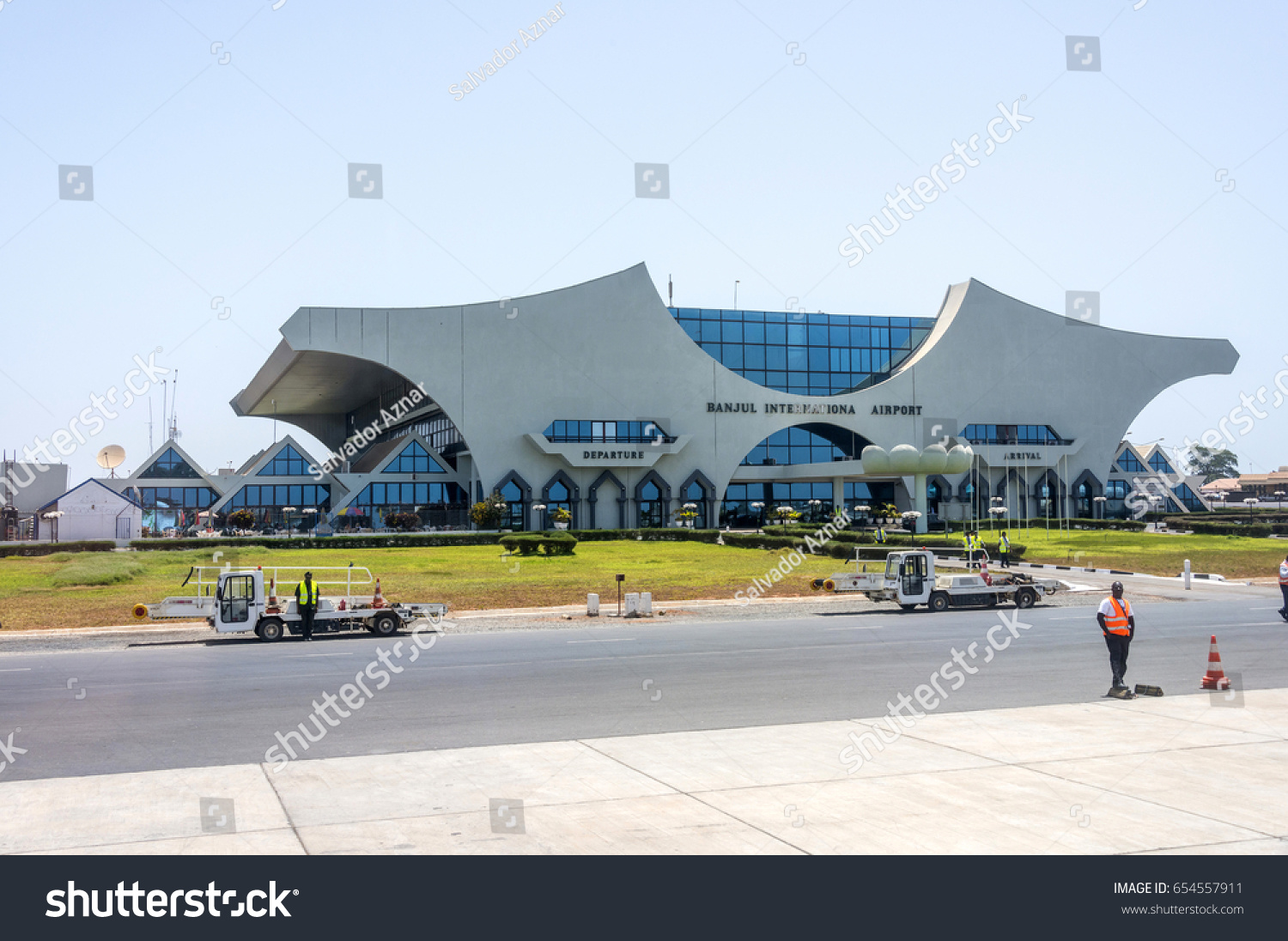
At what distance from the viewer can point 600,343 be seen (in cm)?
7900

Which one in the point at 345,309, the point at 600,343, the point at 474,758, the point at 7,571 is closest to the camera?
the point at 474,758

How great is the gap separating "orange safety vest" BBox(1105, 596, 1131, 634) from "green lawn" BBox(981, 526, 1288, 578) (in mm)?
30536

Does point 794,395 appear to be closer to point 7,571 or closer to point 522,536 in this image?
A: point 522,536

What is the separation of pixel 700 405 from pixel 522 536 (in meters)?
28.6

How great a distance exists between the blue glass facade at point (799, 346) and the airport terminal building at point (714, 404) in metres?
0.15

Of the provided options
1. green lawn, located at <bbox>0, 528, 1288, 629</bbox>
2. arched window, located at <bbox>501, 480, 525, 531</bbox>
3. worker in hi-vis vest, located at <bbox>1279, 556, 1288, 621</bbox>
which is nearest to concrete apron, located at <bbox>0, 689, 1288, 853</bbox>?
worker in hi-vis vest, located at <bbox>1279, 556, 1288, 621</bbox>

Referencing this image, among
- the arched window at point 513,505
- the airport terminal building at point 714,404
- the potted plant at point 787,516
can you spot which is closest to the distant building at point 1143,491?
the airport terminal building at point 714,404

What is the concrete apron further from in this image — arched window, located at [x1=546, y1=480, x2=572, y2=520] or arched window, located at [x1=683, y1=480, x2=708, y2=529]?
arched window, located at [x1=683, y1=480, x2=708, y2=529]

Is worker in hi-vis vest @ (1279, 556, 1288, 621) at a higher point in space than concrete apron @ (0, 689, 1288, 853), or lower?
higher

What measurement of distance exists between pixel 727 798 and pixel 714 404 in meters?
72.4

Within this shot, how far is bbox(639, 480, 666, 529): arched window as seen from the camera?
80875mm

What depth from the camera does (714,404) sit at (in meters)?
81.8
